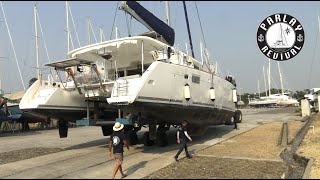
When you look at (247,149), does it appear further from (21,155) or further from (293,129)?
(293,129)

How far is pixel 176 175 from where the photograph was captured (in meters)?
8.85

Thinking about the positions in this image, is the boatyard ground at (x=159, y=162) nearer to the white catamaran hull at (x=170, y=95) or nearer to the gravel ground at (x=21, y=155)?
the gravel ground at (x=21, y=155)

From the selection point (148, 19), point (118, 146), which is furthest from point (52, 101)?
point (118, 146)

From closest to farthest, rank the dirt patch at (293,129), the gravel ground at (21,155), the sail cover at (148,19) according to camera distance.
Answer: the gravel ground at (21,155) → the sail cover at (148,19) → the dirt patch at (293,129)

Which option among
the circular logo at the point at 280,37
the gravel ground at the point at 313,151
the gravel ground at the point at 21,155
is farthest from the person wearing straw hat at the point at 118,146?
the gravel ground at the point at 21,155

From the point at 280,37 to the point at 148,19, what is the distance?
758 centimetres

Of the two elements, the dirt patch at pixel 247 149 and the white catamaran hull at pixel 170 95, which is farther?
the dirt patch at pixel 247 149

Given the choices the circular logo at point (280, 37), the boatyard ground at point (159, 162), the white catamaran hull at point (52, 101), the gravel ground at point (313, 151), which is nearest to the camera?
the circular logo at point (280, 37)

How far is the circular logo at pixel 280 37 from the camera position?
764 centimetres

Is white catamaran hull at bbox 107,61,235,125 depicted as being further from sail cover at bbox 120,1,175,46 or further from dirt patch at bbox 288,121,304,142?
dirt patch at bbox 288,121,304,142

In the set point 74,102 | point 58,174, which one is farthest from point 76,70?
point 58,174

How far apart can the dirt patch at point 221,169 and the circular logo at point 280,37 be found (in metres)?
2.77

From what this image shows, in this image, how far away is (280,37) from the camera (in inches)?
302

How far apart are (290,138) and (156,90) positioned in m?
7.78
